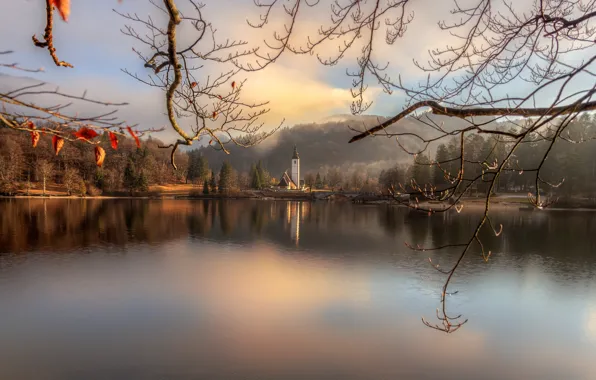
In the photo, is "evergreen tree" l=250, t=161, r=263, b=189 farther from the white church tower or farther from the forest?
the white church tower

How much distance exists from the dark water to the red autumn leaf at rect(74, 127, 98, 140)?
267 inches

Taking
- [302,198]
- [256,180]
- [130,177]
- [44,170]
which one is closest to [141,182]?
[130,177]

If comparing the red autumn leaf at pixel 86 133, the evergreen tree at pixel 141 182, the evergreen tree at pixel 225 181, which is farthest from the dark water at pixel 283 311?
the evergreen tree at pixel 225 181

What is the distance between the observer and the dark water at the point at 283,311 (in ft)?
25.8

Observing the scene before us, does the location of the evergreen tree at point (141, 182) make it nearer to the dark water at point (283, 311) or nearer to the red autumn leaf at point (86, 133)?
the dark water at point (283, 311)

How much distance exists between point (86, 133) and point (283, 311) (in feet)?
31.9

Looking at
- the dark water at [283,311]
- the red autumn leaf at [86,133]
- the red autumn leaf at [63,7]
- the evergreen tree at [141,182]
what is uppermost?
the red autumn leaf at [63,7]

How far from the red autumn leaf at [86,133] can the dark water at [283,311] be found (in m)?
6.79

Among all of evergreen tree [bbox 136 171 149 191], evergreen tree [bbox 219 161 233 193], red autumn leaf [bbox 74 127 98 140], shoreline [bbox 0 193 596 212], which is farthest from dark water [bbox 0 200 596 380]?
evergreen tree [bbox 219 161 233 193]

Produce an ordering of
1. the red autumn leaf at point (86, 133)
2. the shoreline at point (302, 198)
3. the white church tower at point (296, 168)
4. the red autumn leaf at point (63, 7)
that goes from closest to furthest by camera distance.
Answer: the red autumn leaf at point (63, 7) < the red autumn leaf at point (86, 133) < the shoreline at point (302, 198) < the white church tower at point (296, 168)

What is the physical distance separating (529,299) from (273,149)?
182 m

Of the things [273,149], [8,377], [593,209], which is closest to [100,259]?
[8,377]

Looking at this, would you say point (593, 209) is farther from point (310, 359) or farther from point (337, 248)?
point (310, 359)

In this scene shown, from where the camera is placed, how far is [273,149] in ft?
630
